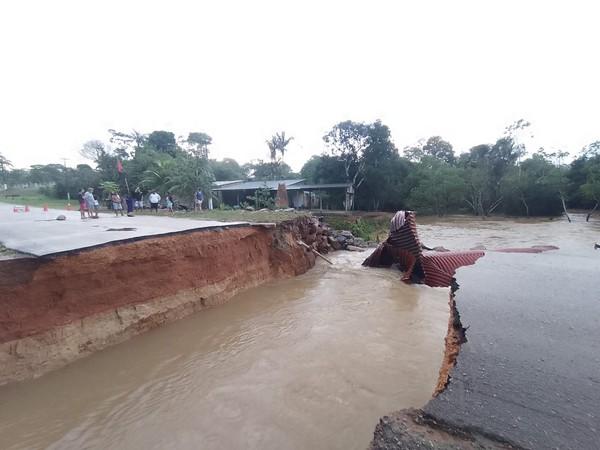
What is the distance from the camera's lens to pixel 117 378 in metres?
4.16

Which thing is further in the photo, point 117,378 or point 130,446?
point 117,378

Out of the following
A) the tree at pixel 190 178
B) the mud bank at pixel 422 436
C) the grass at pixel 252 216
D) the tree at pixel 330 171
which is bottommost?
the mud bank at pixel 422 436

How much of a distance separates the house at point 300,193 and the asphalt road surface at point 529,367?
24345 mm

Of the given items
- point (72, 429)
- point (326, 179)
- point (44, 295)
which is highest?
point (326, 179)

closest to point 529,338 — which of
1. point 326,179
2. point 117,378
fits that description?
point 117,378

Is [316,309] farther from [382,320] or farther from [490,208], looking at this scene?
[490,208]

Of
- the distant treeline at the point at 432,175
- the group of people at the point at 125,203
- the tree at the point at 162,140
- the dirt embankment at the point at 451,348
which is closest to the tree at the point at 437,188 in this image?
the distant treeline at the point at 432,175

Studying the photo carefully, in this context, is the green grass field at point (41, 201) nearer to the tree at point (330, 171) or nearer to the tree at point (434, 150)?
the tree at point (330, 171)

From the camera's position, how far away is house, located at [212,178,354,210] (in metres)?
28.7

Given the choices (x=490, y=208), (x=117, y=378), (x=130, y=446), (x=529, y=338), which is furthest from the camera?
(x=490, y=208)

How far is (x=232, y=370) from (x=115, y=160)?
2971cm

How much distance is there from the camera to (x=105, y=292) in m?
5.02

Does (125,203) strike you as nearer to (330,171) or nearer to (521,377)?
(330,171)

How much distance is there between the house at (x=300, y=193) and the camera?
28.7 meters
